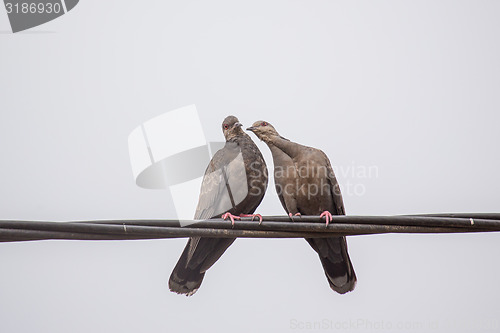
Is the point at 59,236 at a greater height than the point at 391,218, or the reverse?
the point at 59,236

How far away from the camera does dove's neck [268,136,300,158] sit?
6.01m

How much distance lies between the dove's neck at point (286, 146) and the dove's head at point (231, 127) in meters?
0.55

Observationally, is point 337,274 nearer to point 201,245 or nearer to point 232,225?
point 201,245

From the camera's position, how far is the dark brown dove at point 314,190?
232 inches

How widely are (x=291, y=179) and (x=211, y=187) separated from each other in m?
0.74

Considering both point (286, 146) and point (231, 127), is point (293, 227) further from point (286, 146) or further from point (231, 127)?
point (231, 127)

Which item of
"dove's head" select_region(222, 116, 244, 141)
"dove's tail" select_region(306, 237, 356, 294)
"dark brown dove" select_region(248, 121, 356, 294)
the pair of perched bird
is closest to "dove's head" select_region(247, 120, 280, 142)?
the pair of perched bird

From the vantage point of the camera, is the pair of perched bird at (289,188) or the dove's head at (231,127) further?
the dove's head at (231,127)

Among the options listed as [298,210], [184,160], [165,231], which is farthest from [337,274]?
[165,231]

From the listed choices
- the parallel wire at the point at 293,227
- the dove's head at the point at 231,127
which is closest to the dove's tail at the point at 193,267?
the dove's head at the point at 231,127

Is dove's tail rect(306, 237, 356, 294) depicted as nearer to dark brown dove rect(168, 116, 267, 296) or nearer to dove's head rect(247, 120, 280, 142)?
dark brown dove rect(168, 116, 267, 296)

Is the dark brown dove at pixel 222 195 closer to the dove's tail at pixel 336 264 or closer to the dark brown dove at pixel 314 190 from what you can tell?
the dark brown dove at pixel 314 190

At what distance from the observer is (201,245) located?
5.48 meters

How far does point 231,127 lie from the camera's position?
6605 millimetres
